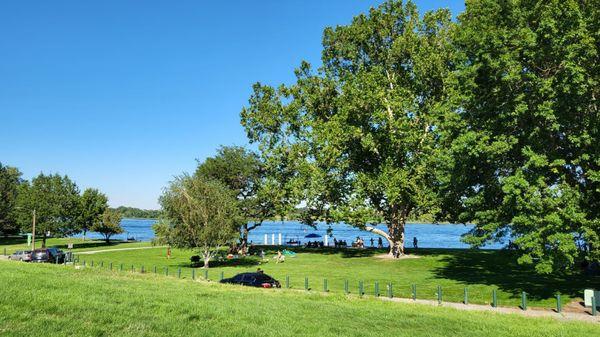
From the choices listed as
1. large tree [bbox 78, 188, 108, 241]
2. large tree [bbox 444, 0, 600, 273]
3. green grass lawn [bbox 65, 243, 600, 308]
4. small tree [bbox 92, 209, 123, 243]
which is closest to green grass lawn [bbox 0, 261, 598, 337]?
large tree [bbox 444, 0, 600, 273]

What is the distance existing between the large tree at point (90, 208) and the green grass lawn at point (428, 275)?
105ft

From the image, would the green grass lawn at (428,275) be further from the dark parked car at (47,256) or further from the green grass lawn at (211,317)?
the green grass lawn at (211,317)

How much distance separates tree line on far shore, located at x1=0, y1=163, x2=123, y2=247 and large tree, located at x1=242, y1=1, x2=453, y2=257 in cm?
4039

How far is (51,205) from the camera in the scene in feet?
243

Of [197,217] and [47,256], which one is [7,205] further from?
[197,217]

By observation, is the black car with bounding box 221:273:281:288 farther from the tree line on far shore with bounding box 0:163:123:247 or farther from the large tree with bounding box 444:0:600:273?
the tree line on far shore with bounding box 0:163:123:247

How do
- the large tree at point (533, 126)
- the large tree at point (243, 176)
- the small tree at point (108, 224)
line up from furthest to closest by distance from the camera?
1. the small tree at point (108, 224)
2. the large tree at point (243, 176)
3. the large tree at point (533, 126)

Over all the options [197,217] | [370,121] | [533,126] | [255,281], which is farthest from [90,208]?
[533,126]

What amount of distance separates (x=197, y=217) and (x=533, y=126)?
2749cm

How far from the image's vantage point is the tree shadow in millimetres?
26234

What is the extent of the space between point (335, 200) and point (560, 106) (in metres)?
29.9

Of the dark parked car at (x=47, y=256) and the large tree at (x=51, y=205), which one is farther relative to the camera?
the large tree at (x=51, y=205)

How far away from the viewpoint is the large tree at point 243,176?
2366 inches

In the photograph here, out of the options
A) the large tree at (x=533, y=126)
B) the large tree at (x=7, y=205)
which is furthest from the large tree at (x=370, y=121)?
the large tree at (x=7, y=205)
